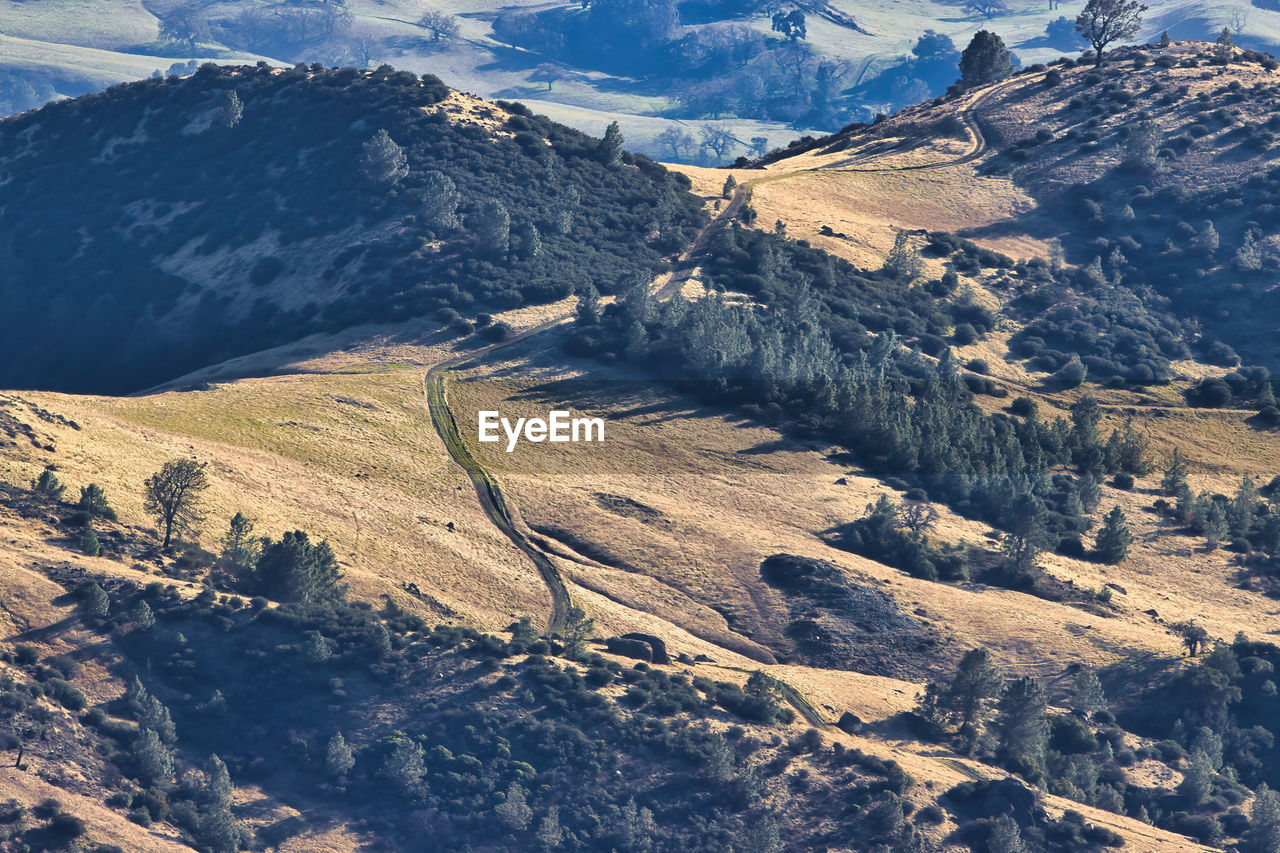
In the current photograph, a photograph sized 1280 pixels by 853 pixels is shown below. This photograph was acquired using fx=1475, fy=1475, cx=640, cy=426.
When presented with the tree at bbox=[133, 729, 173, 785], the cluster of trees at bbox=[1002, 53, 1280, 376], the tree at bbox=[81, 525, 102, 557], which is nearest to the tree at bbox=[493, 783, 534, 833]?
the tree at bbox=[133, 729, 173, 785]

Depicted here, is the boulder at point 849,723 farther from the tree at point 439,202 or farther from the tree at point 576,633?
the tree at point 439,202

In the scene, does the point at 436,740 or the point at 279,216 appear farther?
the point at 279,216

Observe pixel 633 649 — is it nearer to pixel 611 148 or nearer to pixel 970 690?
pixel 970 690

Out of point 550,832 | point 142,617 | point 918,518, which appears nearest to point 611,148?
point 918,518

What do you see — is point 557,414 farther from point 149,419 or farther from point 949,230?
point 949,230

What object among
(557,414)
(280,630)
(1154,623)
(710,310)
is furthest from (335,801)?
(710,310)

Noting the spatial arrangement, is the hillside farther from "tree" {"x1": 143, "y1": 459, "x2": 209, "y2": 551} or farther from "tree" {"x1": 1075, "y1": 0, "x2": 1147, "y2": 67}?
"tree" {"x1": 1075, "y1": 0, "x2": 1147, "y2": 67}

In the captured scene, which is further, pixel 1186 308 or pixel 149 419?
pixel 1186 308
